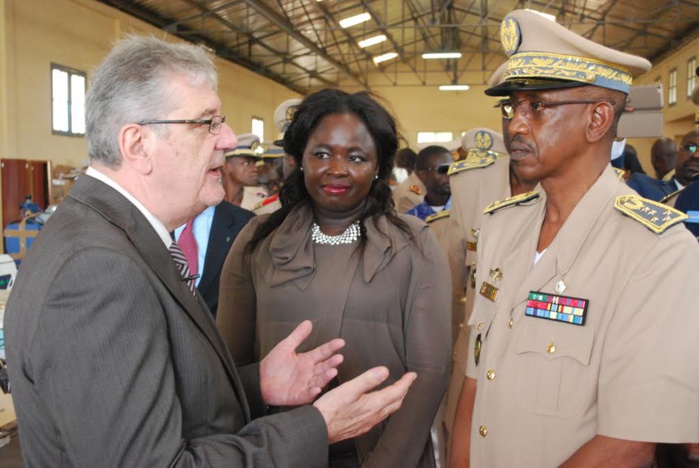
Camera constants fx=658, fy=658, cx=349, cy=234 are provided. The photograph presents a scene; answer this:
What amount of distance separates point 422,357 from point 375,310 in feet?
0.68

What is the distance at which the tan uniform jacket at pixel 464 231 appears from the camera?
3.00m

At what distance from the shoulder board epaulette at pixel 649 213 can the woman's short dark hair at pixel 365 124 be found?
2.63ft

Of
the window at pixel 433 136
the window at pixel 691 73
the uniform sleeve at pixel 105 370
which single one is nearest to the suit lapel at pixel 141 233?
the uniform sleeve at pixel 105 370

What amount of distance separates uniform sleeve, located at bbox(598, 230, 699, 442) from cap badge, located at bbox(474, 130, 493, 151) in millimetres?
3080

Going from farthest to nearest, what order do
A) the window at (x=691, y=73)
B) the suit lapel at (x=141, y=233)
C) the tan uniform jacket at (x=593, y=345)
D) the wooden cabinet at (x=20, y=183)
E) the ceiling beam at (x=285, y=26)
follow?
the window at (x=691, y=73) < the ceiling beam at (x=285, y=26) < the wooden cabinet at (x=20, y=183) < the tan uniform jacket at (x=593, y=345) < the suit lapel at (x=141, y=233)

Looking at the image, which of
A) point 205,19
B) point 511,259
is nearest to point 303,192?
point 511,259

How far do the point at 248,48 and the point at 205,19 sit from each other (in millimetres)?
3375

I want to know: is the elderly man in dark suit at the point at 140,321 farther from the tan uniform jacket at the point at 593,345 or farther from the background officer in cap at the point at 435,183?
the background officer in cap at the point at 435,183

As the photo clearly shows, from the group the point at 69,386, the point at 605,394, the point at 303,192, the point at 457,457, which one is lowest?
the point at 457,457

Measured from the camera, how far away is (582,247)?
160 cm

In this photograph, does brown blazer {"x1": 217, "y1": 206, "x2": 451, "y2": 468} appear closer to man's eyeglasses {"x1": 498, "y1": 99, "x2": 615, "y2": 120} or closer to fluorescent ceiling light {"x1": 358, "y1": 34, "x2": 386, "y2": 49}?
man's eyeglasses {"x1": 498, "y1": 99, "x2": 615, "y2": 120}

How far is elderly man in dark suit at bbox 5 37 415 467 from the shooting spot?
3.58 ft

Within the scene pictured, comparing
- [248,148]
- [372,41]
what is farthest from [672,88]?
[248,148]

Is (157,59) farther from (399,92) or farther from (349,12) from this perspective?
(399,92)
